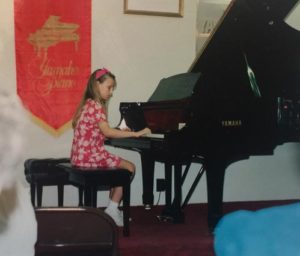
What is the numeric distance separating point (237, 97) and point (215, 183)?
551 millimetres

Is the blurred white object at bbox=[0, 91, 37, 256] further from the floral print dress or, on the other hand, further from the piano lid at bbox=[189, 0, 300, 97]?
the floral print dress

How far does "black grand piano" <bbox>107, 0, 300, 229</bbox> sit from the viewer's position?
2.94m

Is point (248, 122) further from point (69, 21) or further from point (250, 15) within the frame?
point (69, 21)

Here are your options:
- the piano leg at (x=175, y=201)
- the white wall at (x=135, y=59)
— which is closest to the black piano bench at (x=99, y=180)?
the piano leg at (x=175, y=201)

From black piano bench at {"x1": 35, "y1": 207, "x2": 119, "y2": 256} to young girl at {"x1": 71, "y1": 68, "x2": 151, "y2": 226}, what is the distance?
199cm

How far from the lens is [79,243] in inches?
52.2

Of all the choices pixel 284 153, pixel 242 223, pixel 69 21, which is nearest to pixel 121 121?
pixel 69 21

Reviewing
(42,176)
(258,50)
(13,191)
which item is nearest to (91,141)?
(42,176)

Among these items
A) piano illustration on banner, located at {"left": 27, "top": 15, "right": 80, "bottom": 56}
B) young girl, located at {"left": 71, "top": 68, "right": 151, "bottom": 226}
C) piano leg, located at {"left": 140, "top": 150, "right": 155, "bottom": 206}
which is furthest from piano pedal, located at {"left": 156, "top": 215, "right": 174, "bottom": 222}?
piano illustration on banner, located at {"left": 27, "top": 15, "right": 80, "bottom": 56}

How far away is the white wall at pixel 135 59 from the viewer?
4.05 m

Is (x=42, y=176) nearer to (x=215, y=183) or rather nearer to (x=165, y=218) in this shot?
(x=165, y=218)

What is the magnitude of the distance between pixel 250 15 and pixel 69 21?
1.63m

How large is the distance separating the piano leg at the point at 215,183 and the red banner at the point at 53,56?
1571mm

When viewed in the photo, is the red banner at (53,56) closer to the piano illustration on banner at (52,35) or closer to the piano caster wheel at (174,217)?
the piano illustration on banner at (52,35)
